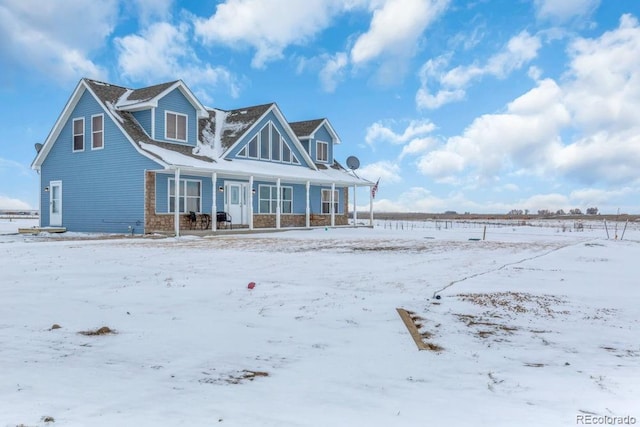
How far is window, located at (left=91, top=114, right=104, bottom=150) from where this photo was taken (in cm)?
2298

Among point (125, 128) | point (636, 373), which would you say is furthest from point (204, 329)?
point (125, 128)

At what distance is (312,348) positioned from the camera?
16.0 feet

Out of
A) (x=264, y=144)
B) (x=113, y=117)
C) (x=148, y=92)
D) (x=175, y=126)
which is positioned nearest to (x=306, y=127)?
(x=264, y=144)

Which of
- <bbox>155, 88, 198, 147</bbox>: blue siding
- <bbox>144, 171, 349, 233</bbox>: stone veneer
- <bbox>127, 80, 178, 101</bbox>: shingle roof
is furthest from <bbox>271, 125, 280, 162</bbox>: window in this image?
<bbox>127, 80, 178, 101</bbox>: shingle roof

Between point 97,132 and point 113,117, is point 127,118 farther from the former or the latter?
point 97,132

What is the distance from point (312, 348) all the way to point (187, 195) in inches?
774

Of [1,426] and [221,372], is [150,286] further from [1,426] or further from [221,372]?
[1,426]

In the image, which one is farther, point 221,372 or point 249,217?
point 249,217

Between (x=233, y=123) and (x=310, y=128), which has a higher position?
(x=310, y=128)

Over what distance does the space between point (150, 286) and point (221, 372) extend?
13.9 feet

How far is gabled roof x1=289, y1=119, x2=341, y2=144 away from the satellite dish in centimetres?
155

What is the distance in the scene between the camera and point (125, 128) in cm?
2183

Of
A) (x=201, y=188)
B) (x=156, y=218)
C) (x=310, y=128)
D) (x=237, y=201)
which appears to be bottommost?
(x=156, y=218)

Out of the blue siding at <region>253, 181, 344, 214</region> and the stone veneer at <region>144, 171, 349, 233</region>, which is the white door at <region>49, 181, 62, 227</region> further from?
the blue siding at <region>253, 181, 344, 214</region>
